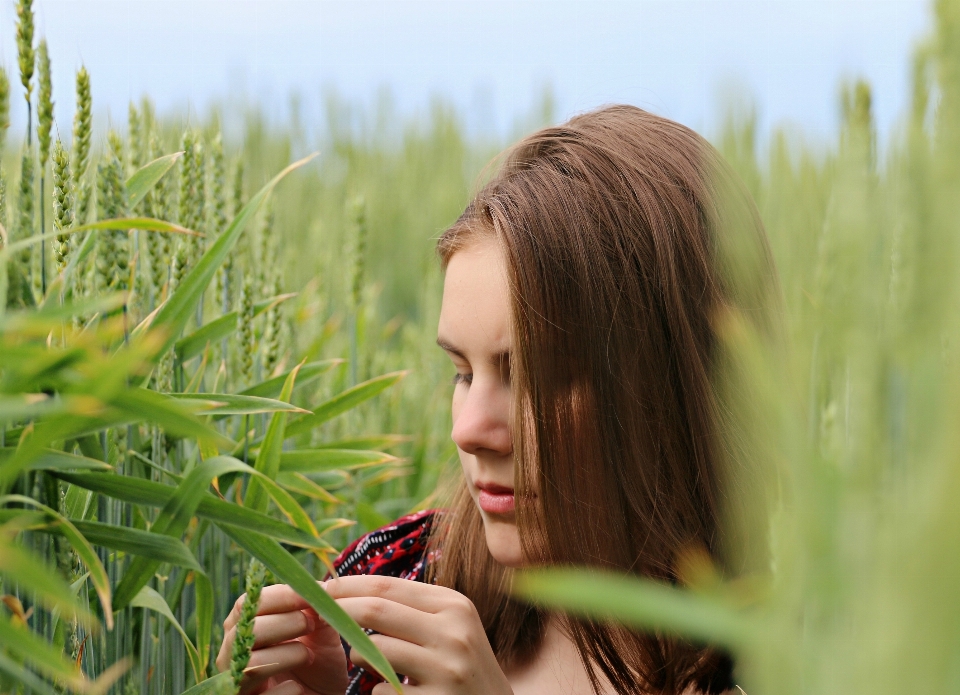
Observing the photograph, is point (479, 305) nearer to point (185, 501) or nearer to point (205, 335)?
point (205, 335)

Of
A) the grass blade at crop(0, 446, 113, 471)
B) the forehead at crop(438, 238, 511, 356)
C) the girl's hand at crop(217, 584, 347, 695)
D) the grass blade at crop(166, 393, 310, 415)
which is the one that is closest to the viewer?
the grass blade at crop(0, 446, 113, 471)

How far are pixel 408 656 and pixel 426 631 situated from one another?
3 cm

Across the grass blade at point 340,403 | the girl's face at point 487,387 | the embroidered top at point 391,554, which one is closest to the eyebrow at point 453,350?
the girl's face at point 487,387

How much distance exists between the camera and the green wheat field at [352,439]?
10.2 inches

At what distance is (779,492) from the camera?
12.4 inches

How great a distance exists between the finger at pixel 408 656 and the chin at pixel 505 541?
0.72ft

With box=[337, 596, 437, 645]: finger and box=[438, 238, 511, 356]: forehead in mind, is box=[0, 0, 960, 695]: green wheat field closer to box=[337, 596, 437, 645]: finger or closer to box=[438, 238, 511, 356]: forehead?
box=[337, 596, 437, 645]: finger

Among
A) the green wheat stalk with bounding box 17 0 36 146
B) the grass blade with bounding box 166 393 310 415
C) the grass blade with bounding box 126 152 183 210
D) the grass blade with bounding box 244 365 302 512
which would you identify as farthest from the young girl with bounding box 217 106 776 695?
the green wheat stalk with bounding box 17 0 36 146

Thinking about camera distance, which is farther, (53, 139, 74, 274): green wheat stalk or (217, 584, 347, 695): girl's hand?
(217, 584, 347, 695): girl's hand

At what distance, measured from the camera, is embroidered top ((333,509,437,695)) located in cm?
143

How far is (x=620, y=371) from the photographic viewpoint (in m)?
1.06

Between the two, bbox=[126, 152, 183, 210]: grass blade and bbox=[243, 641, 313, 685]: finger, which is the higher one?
bbox=[126, 152, 183, 210]: grass blade

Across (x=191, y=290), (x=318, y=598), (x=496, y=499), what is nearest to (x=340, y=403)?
(x=496, y=499)

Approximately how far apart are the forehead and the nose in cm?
5
